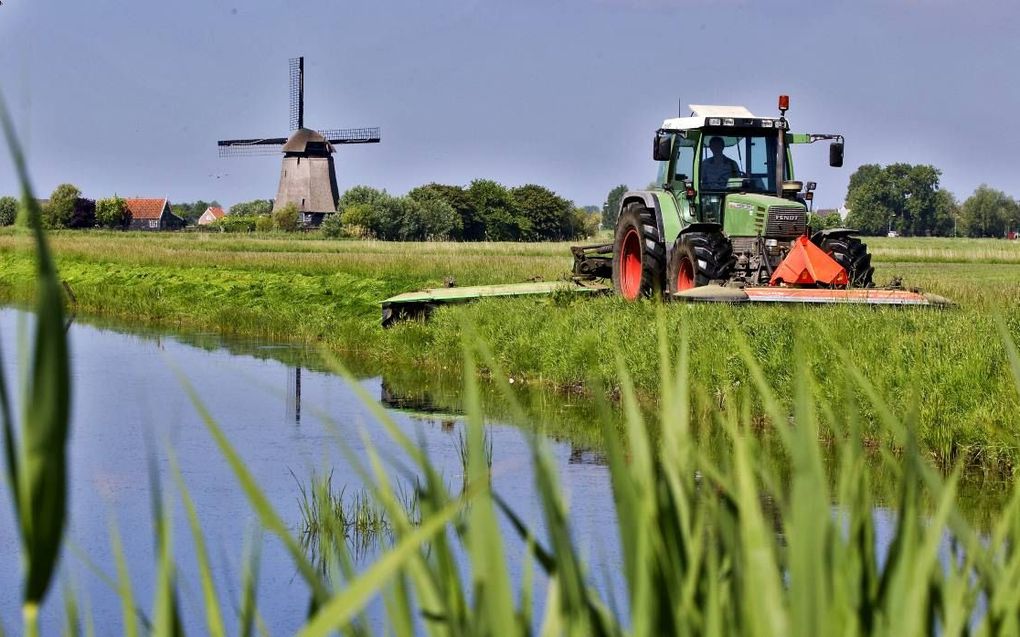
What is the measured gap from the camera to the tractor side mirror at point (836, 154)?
43.9 ft

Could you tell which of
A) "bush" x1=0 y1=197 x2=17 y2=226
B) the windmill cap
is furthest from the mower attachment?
"bush" x1=0 y1=197 x2=17 y2=226

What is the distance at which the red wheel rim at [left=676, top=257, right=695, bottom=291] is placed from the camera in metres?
13.0

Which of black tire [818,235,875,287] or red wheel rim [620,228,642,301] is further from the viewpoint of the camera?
red wheel rim [620,228,642,301]

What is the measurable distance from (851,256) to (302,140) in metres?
51.1

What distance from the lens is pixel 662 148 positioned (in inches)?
534

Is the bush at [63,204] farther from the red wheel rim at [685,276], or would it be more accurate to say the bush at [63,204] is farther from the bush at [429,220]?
the red wheel rim at [685,276]

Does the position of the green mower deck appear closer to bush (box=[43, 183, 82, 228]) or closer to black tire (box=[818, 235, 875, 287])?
black tire (box=[818, 235, 875, 287])

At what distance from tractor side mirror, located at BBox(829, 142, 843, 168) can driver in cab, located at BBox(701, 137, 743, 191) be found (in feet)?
3.34

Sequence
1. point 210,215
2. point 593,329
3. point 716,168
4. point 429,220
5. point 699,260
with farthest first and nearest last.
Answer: point 210,215, point 429,220, point 716,168, point 593,329, point 699,260

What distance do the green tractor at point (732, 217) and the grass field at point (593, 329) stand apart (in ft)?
1.55

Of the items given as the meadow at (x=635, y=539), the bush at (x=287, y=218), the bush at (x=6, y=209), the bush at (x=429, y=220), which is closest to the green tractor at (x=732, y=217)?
the meadow at (x=635, y=539)

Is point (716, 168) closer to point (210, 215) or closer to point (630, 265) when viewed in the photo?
point (630, 265)

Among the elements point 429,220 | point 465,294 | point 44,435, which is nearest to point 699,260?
point 465,294

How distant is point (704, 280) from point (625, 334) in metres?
0.97
